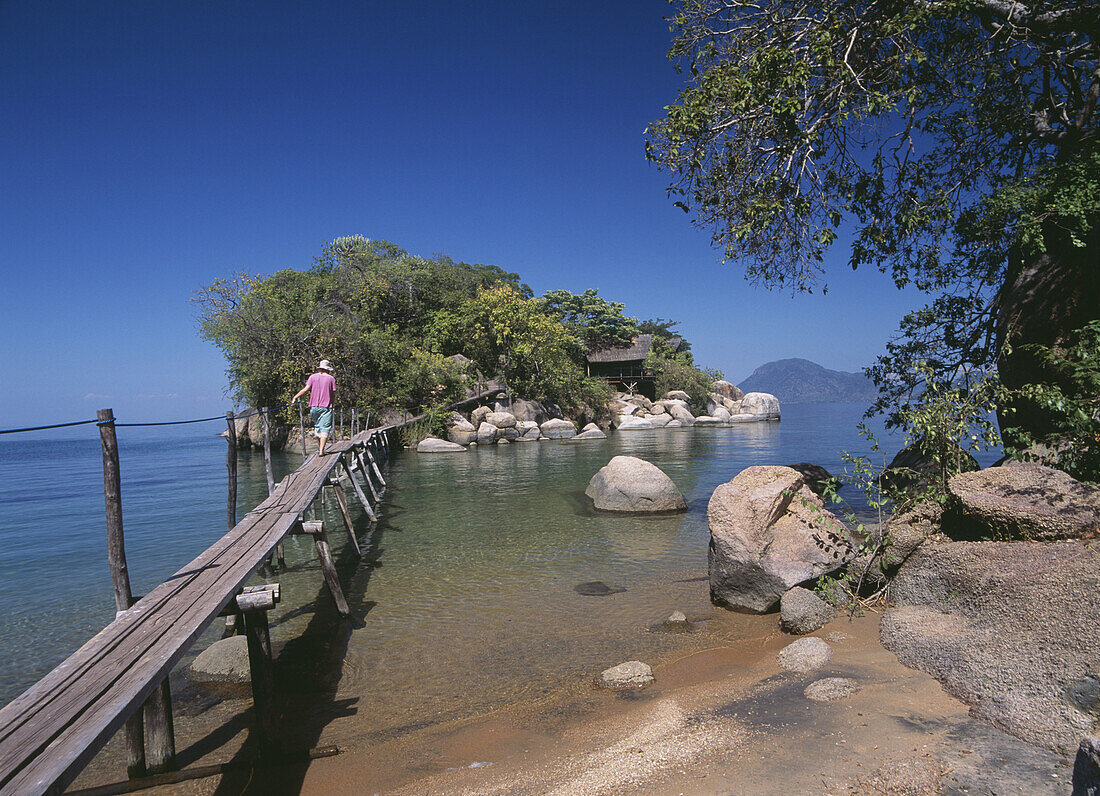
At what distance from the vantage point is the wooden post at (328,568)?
788 cm

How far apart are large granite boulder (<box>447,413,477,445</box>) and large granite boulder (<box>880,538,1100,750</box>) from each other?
25.9 metres

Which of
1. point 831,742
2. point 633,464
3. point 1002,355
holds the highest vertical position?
point 1002,355

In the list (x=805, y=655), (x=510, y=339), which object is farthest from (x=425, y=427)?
(x=805, y=655)

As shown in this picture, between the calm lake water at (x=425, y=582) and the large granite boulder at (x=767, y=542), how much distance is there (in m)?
0.68

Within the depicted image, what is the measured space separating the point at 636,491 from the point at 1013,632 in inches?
363

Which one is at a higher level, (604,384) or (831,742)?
(604,384)

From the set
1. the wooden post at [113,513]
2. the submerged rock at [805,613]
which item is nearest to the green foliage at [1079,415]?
the submerged rock at [805,613]

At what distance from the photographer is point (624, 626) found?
7262 millimetres

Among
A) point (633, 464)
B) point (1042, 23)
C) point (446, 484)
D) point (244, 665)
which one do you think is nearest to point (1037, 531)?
point (1042, 23)

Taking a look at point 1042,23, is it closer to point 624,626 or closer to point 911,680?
point 911,680

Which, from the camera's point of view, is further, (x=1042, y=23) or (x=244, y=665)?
(x=1042, y=23)

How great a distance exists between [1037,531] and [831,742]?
10.2 ft

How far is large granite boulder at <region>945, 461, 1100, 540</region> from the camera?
539 cm

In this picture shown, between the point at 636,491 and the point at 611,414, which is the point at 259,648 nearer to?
the point at 636,491
